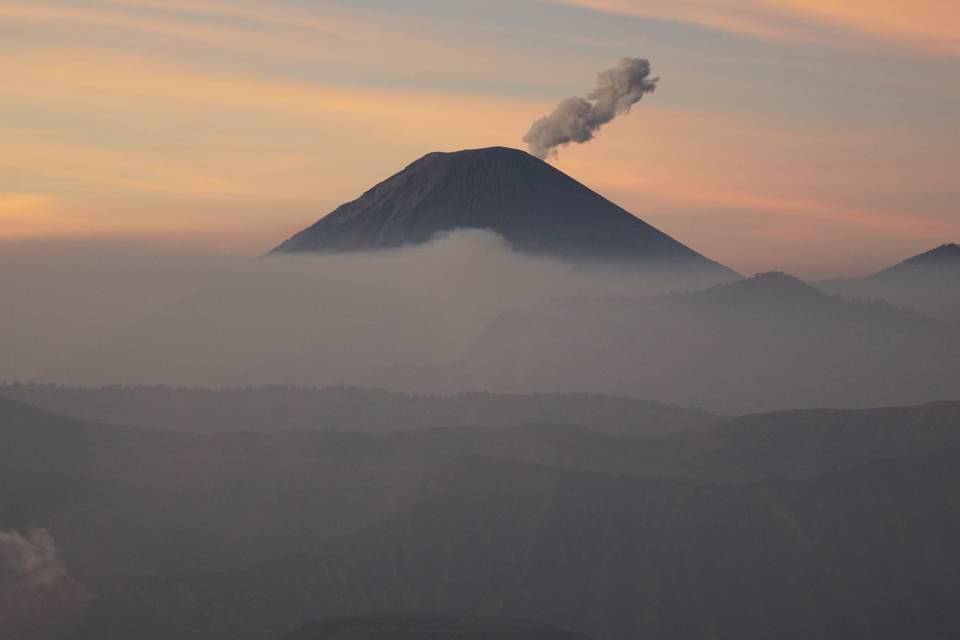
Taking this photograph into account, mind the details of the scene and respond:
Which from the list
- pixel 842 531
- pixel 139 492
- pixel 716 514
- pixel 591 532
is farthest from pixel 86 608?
pixel 842 531

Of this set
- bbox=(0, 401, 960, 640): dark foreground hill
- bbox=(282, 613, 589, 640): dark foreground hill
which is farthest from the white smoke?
bbox=(282, 613, 589, 640): dark foreground hill

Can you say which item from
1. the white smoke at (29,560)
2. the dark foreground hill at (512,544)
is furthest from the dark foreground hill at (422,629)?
the white smoke at (29,560)

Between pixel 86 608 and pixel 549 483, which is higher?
pixel 549 483

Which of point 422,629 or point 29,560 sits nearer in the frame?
point 422,629

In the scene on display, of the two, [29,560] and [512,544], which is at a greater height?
[512,544]

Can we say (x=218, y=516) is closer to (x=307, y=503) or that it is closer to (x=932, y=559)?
(x=307, y=503)

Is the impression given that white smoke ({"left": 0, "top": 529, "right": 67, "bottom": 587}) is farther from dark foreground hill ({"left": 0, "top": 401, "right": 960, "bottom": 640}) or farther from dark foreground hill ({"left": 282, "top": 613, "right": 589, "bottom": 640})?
dark foreground hill ({"left": 282, "top": 613, "right": 589, "bottom": 640})

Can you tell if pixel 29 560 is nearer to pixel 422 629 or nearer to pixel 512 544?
pixel 422 629

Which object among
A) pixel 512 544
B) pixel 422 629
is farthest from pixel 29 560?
pixel 512 544
